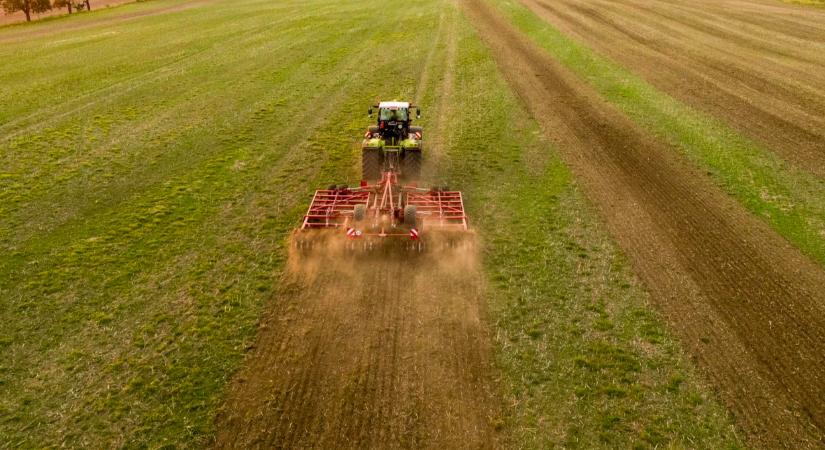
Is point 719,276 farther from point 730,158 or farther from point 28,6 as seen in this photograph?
point 28,6

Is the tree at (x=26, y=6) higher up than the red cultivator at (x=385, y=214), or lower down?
higher up

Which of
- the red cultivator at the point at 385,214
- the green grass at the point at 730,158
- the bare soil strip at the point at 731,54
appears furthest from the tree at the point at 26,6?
the red cultivator at the point at 385,214

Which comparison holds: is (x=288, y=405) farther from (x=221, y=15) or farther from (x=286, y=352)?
(x=221, y=15)

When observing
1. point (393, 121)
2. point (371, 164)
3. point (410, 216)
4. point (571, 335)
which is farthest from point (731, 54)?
point (571, 335)

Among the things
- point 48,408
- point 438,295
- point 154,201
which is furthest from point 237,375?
point 154,201

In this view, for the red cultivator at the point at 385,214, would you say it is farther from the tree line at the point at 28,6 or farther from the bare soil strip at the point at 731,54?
the tree line at the point at 28,6

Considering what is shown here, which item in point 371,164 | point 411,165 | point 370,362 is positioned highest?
point 371,164

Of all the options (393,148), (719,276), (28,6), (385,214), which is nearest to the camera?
(719,276)

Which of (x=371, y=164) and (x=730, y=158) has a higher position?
(x=371, y=164)
